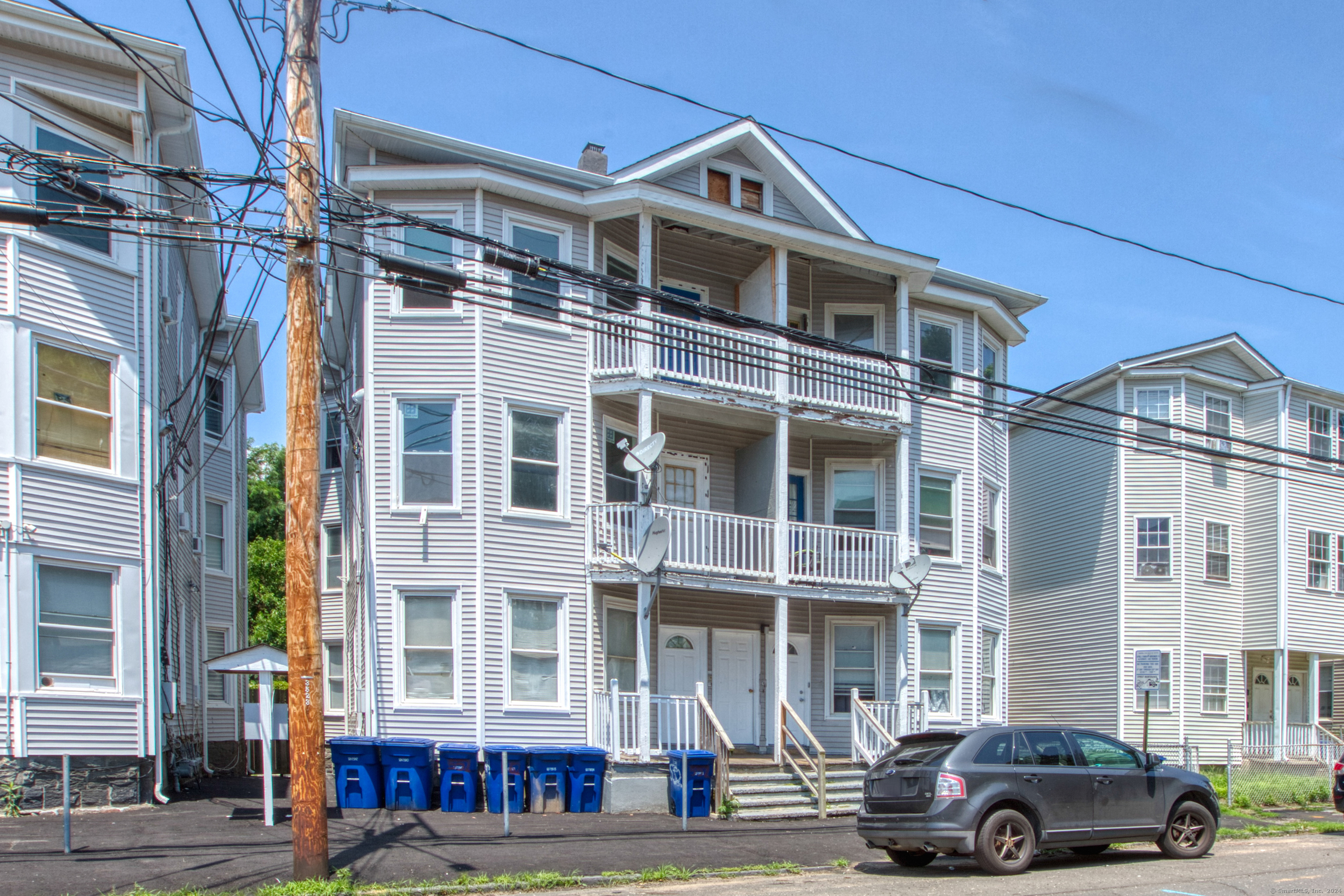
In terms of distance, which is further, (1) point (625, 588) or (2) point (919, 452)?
(2) point (919, 452)

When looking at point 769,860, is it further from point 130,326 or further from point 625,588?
point 130,326

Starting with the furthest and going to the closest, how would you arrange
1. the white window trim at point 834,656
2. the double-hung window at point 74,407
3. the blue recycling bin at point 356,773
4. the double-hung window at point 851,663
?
the double-hung window at point 851,663 < the white window trim at point 834,656 < the double-hung window at point 74,407 < the blue recycling bin at point 356,773

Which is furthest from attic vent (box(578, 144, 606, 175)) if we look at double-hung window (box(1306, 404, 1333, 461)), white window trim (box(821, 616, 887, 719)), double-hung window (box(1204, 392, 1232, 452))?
double-hung window (box(1306, 404, 1333, 461))

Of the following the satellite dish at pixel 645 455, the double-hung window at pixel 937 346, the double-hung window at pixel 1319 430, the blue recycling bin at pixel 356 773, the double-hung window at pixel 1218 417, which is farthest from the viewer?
the double-hung window at pixel 1319 430

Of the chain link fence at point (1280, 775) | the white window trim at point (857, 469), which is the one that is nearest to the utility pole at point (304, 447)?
the white window trim at point (857, 469)

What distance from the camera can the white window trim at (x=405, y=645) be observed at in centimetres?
1744

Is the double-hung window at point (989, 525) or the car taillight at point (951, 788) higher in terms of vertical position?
the double-hung window at point (989, 525)

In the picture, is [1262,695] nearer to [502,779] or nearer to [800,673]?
[800,673]

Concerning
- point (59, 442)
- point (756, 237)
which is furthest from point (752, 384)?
point (59, 442)

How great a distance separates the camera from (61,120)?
1561 cm

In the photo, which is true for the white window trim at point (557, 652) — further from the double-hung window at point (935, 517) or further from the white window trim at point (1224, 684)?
the white window trim at point (1224, 684)

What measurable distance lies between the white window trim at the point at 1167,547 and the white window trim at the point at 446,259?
16971 millimetres

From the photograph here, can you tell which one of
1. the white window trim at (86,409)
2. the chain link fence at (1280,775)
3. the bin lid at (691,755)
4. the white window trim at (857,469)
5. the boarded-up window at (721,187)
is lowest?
the chain link fence at (1280,775)

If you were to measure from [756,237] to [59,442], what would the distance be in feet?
35.3
